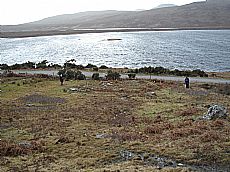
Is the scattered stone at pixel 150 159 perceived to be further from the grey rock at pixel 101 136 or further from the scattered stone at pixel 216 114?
the scattered stone at pixel 216 114

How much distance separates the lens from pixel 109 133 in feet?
74.9

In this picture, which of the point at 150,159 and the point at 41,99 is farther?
the point at 41,99

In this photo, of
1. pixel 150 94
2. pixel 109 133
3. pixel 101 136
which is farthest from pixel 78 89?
pixel 101 136

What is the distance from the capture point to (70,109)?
106ft

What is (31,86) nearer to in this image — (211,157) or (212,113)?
(212,113)

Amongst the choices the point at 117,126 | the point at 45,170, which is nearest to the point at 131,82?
the point at 117,126

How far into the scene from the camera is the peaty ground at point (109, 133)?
55.7 ft

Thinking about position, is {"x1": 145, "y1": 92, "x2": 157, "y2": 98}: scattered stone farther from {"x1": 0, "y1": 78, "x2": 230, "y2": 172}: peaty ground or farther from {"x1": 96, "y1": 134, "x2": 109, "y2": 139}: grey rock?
{"x1": 96, "y1": 134, "x2": 109, "y2": 139}: grey rock

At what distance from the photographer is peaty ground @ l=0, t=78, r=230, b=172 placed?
17.0m

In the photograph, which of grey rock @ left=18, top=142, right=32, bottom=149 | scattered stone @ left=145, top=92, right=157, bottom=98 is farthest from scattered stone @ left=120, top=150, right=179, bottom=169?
scattered stone @ left=145, top=92, right=157, bottom=98

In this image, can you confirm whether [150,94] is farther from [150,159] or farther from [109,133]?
[150,159]

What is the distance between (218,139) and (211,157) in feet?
9.08

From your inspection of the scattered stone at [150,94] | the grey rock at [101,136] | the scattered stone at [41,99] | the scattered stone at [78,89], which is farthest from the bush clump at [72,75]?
the grey rock at [101,136]

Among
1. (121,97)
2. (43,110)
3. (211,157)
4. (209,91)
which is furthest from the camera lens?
(209,91)
